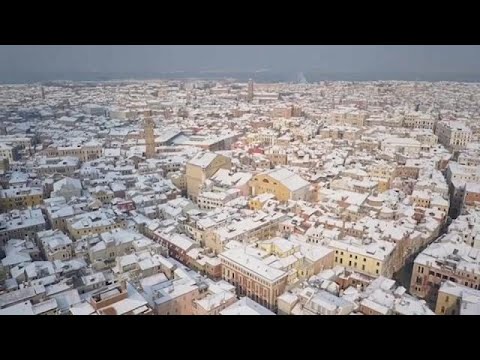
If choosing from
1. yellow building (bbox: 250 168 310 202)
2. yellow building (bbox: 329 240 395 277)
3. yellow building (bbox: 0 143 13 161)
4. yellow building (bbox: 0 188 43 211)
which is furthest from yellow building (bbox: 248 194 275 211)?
yellow building (bbox: 0 143 13 161)

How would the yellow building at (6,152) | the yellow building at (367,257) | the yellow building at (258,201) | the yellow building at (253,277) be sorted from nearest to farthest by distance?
1. the yellow building at (253,277)
2. the yellow building at (367,257)
3. the yellow building at (258,201)
4. the yellow building at (6,152)

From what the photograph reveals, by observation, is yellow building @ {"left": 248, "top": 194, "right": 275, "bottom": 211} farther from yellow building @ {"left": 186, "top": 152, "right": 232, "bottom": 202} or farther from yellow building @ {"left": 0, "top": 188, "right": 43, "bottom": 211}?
yellow building @ {"left": 0, "top": 188, "right": 43, "bottom": 211}

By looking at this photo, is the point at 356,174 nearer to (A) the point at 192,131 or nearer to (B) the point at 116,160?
(B) the point at 116,160

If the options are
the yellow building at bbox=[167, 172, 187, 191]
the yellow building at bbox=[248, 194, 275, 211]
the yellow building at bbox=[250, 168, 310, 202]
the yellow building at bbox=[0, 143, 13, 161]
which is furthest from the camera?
the yellow building at bbox=[0, 143, 13, 161]

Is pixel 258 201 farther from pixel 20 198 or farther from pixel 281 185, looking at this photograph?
pixel 20 198

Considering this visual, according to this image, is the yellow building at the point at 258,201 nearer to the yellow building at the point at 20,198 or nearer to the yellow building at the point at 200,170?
the yellow building at the point at 200,170

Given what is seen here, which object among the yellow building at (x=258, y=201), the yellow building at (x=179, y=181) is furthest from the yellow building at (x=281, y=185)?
the yellow building at (x=179, y=181)

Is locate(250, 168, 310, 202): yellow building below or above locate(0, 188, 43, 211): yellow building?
above

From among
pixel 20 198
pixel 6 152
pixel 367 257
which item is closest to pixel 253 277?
pixel 367 257
